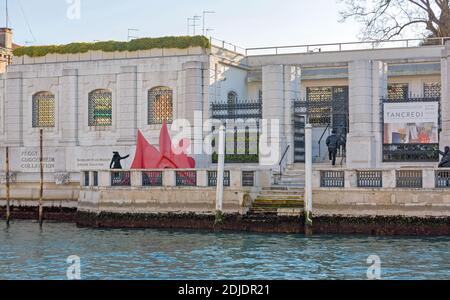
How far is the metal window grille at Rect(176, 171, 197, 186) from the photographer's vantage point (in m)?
30.1

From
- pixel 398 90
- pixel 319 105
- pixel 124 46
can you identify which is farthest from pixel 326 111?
pixel 124 46

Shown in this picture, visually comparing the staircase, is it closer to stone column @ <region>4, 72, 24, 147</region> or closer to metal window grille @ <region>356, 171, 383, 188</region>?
metal window grille @ <region>356, 171, 383, 188</region>

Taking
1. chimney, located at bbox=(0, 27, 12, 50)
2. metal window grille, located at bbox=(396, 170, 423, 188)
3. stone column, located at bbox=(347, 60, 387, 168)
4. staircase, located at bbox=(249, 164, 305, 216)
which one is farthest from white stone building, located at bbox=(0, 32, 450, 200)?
chimney, located at bbox=(0, 27, 12, 50)

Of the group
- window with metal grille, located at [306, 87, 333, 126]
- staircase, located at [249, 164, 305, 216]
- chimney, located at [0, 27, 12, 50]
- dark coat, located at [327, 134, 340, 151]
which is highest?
chimney, located at [0, 27, 12, 50]

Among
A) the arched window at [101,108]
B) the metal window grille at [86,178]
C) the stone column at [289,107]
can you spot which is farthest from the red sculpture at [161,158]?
the arched window at [101,108]

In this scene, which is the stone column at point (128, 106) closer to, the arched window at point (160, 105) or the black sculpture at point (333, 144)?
the arched window at point (160, 105)

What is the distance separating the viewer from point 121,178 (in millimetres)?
31297

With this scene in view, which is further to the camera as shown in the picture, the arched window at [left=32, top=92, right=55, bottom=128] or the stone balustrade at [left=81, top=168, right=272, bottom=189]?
the arched window at [left=32, top=92, right=55, bottom=128]

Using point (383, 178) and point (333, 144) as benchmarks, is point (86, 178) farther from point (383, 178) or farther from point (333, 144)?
point (383, 178)

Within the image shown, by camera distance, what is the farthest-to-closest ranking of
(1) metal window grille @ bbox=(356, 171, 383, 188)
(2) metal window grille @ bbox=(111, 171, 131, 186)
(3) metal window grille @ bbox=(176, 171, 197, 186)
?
(2) metal window grille @ bbox=(111, 171, 131, 186) → (3) metal window grille @ bbox=(176, 171, 197, 186) → (1) metal window grille @ bbox=(356, 171, 383, 188)

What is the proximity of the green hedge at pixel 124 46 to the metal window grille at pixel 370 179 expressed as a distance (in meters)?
12.2

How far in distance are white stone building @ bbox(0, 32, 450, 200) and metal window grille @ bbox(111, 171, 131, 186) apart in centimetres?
586

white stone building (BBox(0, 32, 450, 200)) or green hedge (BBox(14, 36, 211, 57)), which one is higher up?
green hedge (BBox(14, 36, 211, 57))
